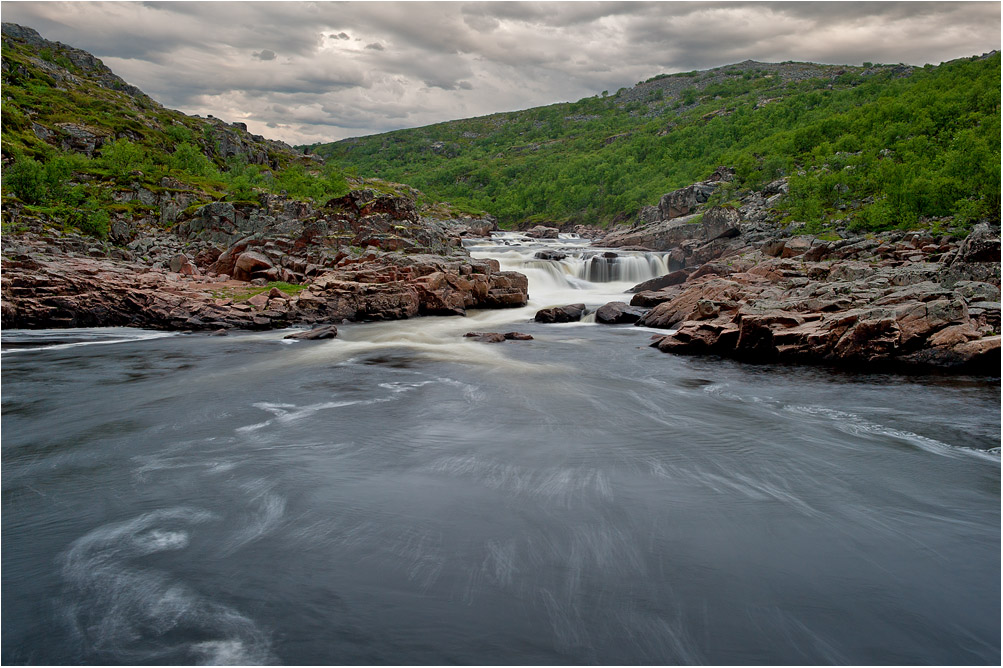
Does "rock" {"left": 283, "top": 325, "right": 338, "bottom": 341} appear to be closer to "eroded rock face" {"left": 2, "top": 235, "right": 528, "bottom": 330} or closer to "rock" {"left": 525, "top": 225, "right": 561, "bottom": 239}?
"eroded rock face" {"left": 2, "top": 235, "right": 528, "bottom": 330}

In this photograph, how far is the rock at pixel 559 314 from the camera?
93.4 ft

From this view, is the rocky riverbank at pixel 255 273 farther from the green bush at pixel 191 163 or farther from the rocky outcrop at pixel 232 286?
the green bush at pixel 191 163

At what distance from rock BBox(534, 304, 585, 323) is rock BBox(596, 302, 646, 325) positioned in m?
1.24

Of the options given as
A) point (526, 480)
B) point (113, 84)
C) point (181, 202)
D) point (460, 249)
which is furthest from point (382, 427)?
point (113, 84)

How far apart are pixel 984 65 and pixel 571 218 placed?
5742cm

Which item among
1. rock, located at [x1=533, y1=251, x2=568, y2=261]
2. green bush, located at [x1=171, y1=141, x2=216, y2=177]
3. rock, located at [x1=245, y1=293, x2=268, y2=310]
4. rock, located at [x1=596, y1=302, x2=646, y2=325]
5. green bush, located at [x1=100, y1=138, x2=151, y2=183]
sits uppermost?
green bush, located at [x1=171, y1=141, x2=216, y2=177]

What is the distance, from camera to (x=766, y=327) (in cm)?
1916

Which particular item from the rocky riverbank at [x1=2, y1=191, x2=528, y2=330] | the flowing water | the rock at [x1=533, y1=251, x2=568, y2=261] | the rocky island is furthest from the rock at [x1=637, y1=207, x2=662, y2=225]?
the flowing water

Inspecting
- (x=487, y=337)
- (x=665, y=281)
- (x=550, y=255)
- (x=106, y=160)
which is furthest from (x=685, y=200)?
(x=106, y=160)

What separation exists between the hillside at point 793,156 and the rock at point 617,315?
2066cm

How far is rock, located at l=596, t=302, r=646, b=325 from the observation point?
27.7m

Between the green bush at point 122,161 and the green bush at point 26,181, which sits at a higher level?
the green bush at point 122,161

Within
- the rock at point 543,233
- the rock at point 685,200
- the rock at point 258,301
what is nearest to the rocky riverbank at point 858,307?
the rock at point 258,301

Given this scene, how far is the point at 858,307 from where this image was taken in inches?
755
